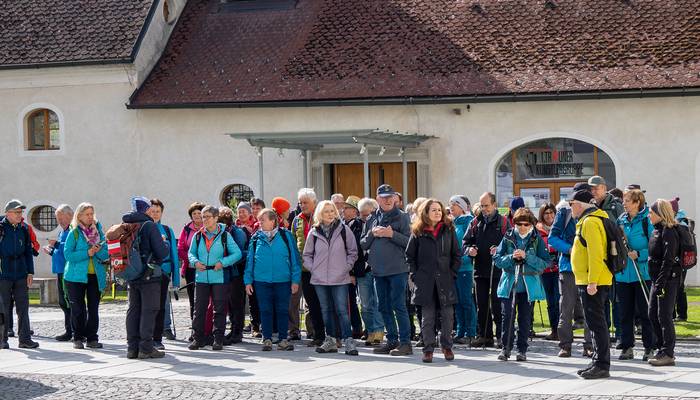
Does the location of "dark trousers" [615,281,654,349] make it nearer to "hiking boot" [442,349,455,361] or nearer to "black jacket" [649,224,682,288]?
"black jacket" [649,224,682,288]

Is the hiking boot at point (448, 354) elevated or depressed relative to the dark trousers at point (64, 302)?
depressed

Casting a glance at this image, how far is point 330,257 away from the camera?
1455cm

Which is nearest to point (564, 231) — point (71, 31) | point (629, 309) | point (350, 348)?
point (629, 309)

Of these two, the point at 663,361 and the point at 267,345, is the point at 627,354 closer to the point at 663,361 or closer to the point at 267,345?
the point at 663,361

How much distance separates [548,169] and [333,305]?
1222cm

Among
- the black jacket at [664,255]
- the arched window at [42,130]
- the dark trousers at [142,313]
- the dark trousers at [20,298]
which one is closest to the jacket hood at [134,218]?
the dark trousers at [142,313]

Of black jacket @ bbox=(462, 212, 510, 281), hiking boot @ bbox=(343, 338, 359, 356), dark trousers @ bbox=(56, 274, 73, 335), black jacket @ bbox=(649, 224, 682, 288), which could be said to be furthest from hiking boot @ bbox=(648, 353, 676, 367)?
dark trousers @ bbox=(56, 274, 73, 335)

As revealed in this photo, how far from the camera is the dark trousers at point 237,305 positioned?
51.7 feet

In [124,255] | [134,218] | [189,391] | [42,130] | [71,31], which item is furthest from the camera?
[42,130]

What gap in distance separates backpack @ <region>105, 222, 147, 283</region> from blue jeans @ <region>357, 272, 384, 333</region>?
262 centimetres

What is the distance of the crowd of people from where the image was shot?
12.8 m

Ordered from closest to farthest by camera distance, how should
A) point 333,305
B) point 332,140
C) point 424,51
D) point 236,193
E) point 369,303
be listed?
point 333,305, point 369,303, point 332,140, point 424,51, point 236,193

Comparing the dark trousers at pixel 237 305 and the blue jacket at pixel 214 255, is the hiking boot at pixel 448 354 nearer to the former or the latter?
the blue jacket at pixel 214 255

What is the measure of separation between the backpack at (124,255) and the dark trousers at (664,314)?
18.5 feet
